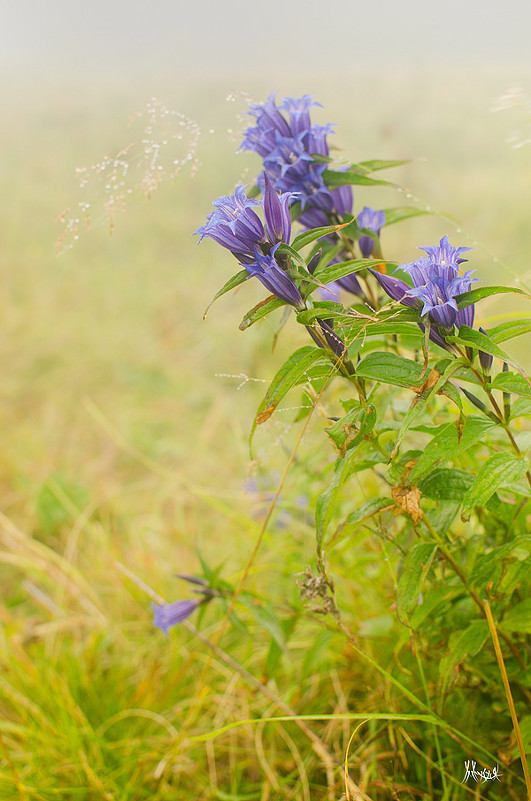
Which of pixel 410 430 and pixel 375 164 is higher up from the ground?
pixel 375 164

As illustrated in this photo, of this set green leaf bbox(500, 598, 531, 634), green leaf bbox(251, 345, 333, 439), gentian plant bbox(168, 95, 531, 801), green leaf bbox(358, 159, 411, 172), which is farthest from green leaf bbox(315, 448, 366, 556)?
green leaf bbox(358, 159, 411, 172)

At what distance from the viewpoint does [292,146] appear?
904mm

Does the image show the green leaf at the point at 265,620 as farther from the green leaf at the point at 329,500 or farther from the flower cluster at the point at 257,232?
the flower cluster at the point at 257,232

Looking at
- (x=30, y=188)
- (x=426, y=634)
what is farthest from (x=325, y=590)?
(x=30, y=188)

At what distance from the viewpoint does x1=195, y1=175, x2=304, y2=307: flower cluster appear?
2.24ft

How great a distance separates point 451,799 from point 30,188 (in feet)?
19.0

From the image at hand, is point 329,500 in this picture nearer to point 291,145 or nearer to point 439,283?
point 439,283

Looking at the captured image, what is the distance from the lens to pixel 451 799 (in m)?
1.04

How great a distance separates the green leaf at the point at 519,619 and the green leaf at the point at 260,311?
577 millimetres

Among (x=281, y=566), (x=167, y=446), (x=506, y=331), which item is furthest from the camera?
(x=167, y=446)

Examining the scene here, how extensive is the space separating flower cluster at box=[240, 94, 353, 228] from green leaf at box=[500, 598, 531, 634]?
2.24ft

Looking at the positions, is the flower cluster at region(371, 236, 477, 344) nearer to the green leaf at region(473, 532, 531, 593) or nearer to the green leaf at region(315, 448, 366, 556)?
the green leaf at region(315, 448, 366, 556)

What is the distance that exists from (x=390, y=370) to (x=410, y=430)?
148mm

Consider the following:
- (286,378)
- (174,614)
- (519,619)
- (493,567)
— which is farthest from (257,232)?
(174,614)
